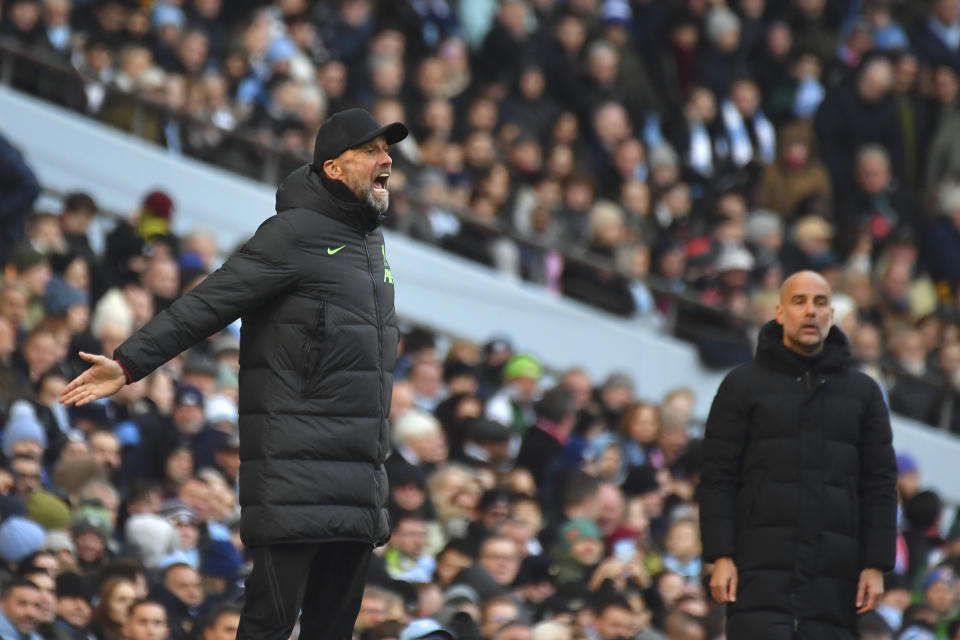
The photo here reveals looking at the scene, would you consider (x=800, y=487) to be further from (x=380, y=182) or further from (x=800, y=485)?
(x=380, y=182)

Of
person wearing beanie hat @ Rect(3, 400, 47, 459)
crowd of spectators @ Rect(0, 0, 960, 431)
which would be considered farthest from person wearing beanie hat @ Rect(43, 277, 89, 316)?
crowd of spectators @ Rect(0, 0, 960, 431)

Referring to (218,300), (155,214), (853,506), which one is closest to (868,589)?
(853,506)

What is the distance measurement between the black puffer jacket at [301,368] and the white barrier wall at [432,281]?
24.9 feet

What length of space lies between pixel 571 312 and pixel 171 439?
5372 millimetres

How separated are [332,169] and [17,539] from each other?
3134 mm

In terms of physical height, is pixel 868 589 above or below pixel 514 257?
below

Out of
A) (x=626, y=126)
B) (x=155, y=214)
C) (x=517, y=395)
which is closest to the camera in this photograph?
(x=155, y=214)

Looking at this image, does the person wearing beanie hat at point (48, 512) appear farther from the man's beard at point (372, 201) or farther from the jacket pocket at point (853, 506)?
the jacket pocket at point (853, 506)

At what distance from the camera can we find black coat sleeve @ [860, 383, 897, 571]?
7.35m

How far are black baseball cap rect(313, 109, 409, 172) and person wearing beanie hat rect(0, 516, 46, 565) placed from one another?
121 inches

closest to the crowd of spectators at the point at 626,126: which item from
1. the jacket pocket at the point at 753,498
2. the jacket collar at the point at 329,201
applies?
the jacket pocket at the point at 753,498

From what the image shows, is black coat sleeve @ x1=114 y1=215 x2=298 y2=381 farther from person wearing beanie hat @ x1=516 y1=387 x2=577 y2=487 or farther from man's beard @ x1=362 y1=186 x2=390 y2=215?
person wearing beanie hat @ x1=516 y1=387 x2=577 y2=487

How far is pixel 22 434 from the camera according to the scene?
31.8 ft

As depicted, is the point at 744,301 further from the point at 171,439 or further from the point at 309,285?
the point at 309,285
